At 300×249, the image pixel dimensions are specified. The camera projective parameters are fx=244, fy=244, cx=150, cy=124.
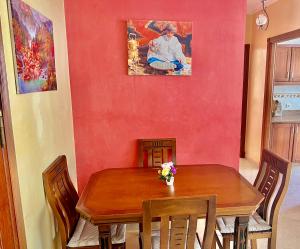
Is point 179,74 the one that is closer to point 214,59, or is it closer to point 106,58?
point 214,59

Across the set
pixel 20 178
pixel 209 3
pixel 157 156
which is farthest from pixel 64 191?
pixel 209 3

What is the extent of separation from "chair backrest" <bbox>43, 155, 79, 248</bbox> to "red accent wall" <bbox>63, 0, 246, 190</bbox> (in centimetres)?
74

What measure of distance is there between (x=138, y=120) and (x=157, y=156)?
1.48 feet

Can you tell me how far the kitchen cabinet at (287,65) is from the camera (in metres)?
4.07

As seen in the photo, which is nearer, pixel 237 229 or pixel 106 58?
pixel 237 229

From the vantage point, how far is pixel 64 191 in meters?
1.86

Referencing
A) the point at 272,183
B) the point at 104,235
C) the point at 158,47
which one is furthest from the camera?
the point at 158,47

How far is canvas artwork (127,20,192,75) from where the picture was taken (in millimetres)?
2453

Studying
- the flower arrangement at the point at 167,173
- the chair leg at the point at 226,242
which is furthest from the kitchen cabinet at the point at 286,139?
the flower arrangement at the point at 167,173

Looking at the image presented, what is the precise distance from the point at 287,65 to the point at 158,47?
9.11 ft

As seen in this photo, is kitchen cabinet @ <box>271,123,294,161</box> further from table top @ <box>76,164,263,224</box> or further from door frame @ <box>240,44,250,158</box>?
table top @ <box>76,164,263,224</box>

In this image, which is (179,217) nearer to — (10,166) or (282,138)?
(10,166)

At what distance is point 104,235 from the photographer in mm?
1516

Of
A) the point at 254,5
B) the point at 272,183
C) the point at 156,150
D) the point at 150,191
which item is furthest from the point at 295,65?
the point at 150,191
